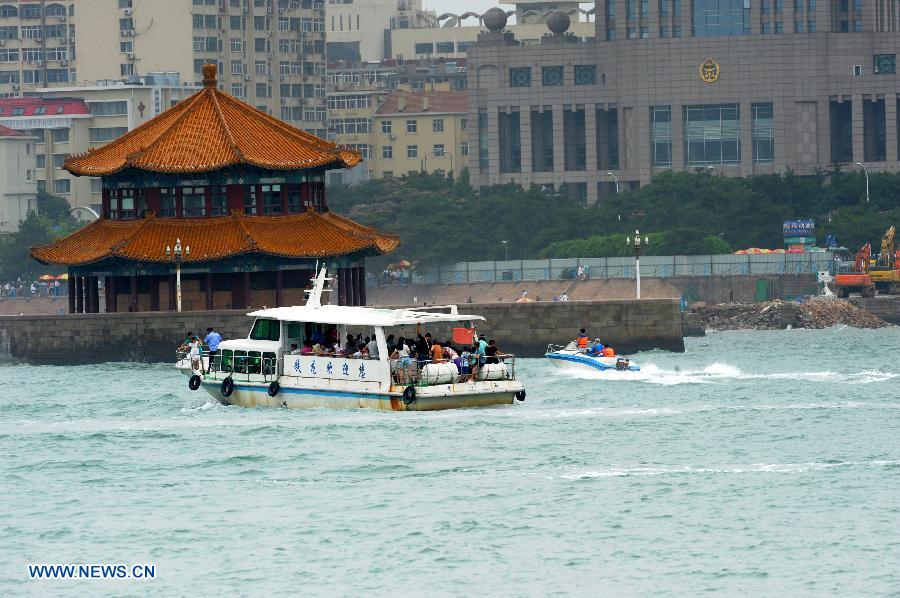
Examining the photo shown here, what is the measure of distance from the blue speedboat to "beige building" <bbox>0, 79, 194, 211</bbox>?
121 m

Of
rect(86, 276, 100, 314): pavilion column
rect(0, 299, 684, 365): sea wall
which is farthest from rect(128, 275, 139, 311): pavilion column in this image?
rect(0, 299, 684, 365): sea wall

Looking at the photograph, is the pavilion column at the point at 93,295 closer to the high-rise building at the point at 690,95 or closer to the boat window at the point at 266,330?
the boat window at the point at 266,330

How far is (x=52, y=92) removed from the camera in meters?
197

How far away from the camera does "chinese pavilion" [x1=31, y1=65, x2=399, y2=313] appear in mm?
92250

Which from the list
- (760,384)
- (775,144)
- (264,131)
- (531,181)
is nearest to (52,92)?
(531,181)

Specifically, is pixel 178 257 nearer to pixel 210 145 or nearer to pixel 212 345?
pixel 210 145

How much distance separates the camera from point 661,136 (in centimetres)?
18200

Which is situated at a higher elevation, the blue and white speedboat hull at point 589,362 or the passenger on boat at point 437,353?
the passenger on boat at point 437,353

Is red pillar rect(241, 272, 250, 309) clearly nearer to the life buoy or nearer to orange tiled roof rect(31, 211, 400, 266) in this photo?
orange tiled roof rect(31, 211, 400, 266)

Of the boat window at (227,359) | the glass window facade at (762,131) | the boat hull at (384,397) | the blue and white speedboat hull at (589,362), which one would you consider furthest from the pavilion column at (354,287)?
the glass window facade at (762,131)

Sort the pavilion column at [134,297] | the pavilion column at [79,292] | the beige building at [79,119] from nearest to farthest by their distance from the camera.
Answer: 1. the pavilion column at [134,297]
2. the pavilion column at [79,292]
3. the beige building at [79,119]

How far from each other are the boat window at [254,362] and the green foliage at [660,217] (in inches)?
3844

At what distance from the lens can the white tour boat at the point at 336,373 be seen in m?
57.3

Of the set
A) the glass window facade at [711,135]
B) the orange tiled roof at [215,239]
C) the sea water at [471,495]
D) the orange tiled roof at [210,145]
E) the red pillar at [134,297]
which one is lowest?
the sea water at [471,495]
